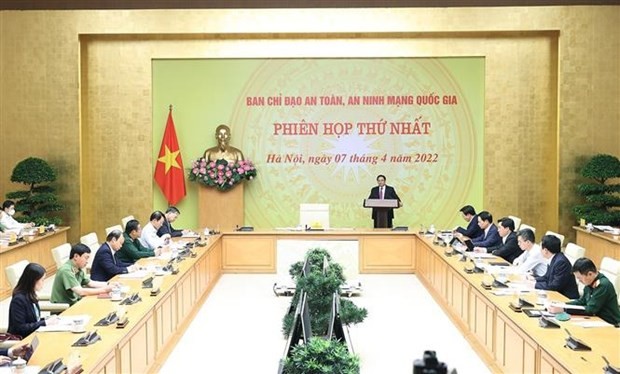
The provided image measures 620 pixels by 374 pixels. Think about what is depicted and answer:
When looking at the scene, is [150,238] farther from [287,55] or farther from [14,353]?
[14,353]

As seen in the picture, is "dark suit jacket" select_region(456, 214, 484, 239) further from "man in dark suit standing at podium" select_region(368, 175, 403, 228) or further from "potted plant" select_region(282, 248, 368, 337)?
"potted plant" select_region(282, 248, 368, 337)

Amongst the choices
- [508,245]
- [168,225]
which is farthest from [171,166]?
[508,245]

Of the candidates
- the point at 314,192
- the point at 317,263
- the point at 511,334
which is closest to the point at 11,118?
the point at 314,192

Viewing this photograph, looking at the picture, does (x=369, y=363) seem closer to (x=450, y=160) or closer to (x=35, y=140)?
(x=450, y=160)

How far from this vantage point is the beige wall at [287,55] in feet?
44.8

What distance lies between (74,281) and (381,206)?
623 centimetres

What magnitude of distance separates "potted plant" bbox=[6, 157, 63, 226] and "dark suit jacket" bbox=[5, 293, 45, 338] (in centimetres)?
731

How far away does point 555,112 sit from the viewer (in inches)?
548

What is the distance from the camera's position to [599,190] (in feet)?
42.3

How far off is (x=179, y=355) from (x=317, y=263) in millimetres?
2198

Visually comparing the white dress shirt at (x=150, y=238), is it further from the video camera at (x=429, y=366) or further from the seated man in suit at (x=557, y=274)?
the video camera at (x=429, y=366)

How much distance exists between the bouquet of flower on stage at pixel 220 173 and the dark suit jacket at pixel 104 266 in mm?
5746

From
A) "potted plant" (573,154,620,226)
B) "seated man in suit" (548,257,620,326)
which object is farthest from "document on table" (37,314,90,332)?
"potted plant" (573,154,620,226)

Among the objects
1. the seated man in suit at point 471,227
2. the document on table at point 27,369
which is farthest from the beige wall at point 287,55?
A: the document on table at point 27,369
